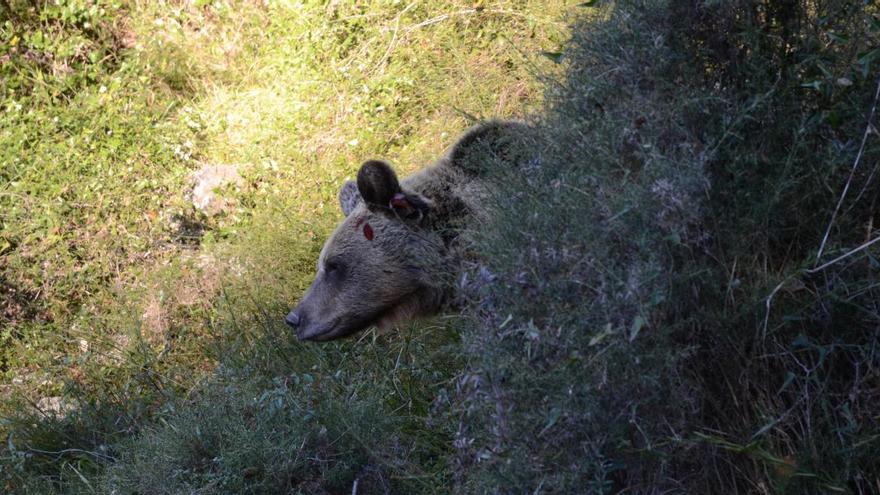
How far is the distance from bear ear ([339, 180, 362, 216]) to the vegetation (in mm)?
887

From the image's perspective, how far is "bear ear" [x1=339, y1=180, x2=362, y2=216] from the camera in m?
6.74

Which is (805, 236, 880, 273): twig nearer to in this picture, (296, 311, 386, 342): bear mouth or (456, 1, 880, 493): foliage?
(456, 1, 880, 493): foliage

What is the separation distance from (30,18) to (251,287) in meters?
6.32

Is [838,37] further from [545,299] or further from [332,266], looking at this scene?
[332,266]

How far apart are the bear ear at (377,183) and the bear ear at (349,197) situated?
508mm

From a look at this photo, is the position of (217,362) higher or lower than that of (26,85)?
lower

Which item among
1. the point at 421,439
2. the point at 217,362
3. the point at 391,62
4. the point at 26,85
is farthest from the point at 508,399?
the point at 26,85

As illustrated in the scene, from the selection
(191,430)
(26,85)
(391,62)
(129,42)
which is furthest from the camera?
(129,42)

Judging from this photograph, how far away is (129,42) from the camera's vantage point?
1282 cm

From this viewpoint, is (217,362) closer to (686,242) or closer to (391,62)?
(391,62)

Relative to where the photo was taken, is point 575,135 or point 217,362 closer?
point 575,135

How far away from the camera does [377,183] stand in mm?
6031

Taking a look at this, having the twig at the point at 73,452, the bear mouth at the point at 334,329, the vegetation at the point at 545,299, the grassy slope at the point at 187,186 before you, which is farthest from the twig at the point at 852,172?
the twig at the point at 73,452

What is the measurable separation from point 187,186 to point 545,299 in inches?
295
